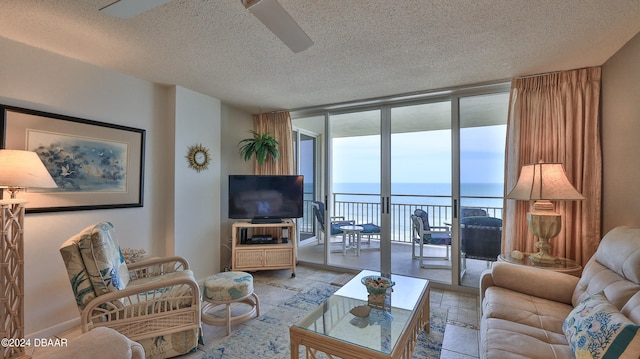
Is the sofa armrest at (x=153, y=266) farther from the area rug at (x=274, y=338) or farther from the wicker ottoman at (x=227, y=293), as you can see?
the area rug at (x=274, y=338)

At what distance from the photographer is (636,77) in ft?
6.44

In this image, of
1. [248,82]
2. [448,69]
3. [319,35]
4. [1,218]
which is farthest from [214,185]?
[448,69]

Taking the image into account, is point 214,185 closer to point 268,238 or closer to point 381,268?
point 268,238

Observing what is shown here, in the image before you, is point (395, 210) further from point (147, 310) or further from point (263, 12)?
point (263, 12)

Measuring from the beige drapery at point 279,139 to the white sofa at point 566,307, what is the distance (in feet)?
9.44

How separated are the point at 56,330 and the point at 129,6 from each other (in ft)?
8.74

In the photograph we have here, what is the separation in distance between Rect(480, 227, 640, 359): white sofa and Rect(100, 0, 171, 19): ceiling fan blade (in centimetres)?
236

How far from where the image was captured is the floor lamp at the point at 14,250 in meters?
Result: 1.77

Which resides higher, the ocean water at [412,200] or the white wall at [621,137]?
the white wall at [621,137]

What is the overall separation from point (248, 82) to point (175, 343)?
2.48 metres

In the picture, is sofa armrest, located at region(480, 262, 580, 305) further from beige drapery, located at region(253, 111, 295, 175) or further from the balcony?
beige drapery, located at region(253, 111, 295, 175)

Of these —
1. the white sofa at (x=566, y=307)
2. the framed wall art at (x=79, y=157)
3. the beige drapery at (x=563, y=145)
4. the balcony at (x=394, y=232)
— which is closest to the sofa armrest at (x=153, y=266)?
the framed wall art at (x=79, y=157)

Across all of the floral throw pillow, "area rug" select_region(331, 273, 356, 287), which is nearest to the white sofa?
the floral throw pillow

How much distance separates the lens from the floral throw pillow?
107cm
